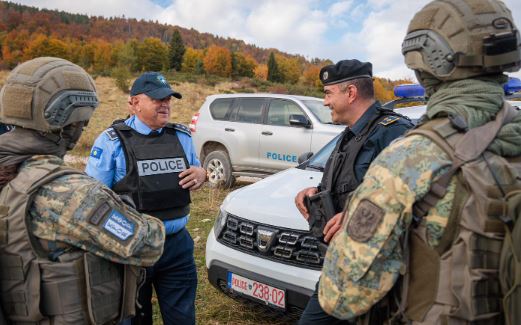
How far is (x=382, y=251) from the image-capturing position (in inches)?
49.7

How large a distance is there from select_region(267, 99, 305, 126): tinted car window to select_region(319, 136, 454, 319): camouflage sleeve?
619 cm

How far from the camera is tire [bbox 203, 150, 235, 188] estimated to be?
8.04 metres

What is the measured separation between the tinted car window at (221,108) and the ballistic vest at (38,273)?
6.89m

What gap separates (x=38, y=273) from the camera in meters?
1.43

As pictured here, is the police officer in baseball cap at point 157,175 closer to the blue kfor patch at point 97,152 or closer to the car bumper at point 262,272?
the blue kfor patch at point 97,152

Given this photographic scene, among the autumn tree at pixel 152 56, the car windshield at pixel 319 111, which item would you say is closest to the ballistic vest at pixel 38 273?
the car windshield at pixel 319 111

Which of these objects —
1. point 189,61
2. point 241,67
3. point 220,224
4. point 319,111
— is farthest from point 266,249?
point 241,67

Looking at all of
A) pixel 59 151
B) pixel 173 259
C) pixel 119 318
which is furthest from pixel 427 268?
pixel 173 259

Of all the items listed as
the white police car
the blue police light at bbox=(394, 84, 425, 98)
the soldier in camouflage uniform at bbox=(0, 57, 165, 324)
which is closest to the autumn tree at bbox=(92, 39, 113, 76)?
the blue police light at bbox=(394, 84, 425, 98)

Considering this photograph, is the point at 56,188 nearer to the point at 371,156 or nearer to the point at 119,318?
the point at 119,318

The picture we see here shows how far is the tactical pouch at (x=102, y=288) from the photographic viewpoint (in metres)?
1.51

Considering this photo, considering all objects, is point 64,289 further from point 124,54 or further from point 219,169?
point 124,54

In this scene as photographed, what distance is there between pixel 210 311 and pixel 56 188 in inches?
89.5

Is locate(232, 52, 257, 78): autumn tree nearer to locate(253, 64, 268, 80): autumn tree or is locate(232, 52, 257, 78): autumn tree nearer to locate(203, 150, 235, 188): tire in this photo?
locate(253, 64, 268, 80): autumn tree
